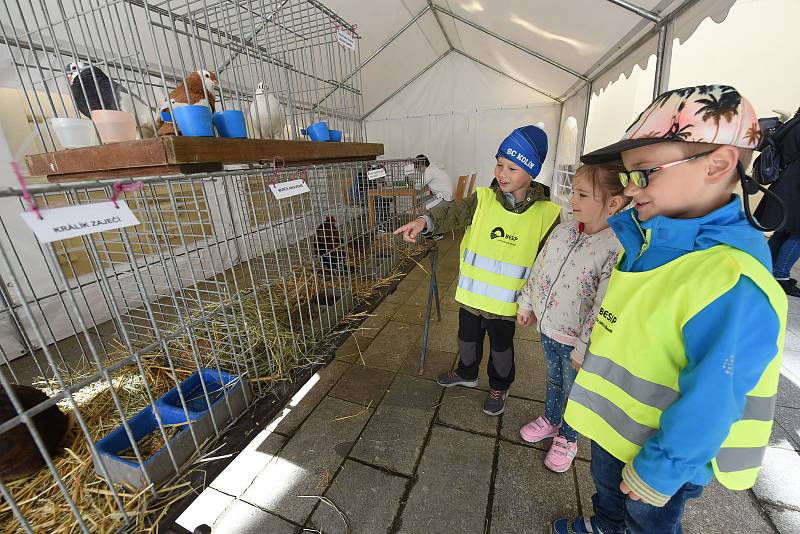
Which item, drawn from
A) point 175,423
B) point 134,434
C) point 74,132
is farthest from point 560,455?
point 74,132

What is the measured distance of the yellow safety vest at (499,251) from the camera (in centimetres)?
157

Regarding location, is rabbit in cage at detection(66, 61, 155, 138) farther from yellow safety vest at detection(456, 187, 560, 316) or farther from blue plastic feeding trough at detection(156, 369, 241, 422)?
yellow safety vest at detection(456, 187, 560, 316)

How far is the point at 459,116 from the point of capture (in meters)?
7.92

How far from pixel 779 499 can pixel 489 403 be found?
1.16 m

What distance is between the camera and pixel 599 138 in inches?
192

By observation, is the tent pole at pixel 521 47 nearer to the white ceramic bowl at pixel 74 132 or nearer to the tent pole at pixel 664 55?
the tent pole at pixel 664 55

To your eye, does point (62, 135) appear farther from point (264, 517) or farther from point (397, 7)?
point (397, 7)

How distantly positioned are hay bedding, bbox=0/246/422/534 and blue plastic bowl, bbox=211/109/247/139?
94 centimetres

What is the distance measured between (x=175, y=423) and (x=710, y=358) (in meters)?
2.06

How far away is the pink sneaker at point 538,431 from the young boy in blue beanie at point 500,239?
0.63 ft

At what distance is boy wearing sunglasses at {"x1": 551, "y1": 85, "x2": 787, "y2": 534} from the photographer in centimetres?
69

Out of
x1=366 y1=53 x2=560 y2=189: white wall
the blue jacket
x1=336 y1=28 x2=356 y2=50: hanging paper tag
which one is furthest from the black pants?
x1=366 y1=53 x2=560 y2=189: white wall

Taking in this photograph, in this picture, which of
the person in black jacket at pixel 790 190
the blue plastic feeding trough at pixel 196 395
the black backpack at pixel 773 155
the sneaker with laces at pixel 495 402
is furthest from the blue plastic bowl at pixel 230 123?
the black backpack at pixel 773 155

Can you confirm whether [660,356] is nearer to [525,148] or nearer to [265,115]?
[525,148]
